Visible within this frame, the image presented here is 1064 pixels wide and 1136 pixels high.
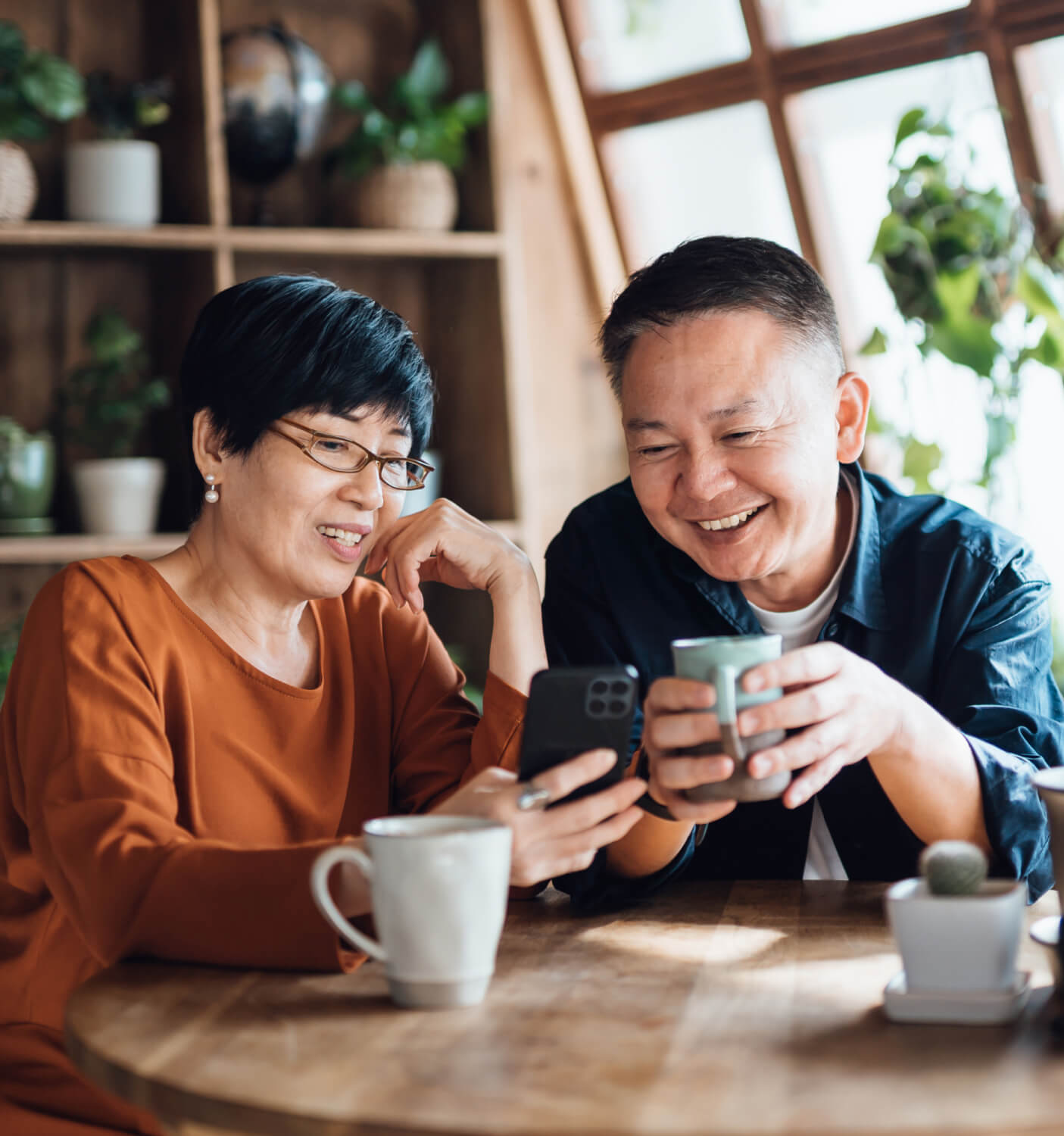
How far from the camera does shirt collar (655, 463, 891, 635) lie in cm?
169

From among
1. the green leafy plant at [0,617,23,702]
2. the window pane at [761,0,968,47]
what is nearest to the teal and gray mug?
the green leafy plant at [0,617,23,702]

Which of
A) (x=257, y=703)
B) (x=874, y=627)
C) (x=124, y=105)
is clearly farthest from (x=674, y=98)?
(x=257, y=703)

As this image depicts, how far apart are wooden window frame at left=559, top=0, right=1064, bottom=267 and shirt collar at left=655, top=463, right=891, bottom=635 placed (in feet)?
6.04

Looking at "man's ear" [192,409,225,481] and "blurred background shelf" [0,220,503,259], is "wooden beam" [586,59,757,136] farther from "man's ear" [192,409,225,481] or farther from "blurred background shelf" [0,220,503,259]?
"man's ear" [192,409,225,481]

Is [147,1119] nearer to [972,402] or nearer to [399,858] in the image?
[399,858]

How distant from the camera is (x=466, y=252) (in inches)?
134

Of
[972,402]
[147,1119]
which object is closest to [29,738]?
[147,1119]

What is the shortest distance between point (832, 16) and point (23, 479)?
2.36m

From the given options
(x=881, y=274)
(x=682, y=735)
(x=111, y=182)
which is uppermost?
(x=111, y=182)

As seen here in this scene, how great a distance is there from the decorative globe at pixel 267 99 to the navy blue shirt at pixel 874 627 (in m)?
1.82

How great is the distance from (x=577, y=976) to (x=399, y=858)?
222 mm

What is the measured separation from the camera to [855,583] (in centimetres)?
170

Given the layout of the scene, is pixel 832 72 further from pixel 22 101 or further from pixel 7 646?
pixel 7 646

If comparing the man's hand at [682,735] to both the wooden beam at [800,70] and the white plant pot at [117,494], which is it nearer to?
the white plant pot at [117,494]
